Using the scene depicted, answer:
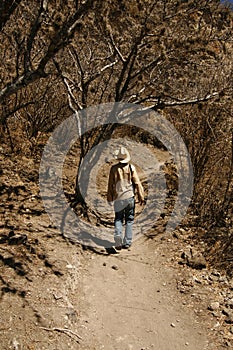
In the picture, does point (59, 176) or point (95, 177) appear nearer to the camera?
point (59, 176)

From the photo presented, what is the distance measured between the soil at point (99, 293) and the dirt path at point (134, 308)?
0.01m

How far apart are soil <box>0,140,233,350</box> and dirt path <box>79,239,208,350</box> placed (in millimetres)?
12

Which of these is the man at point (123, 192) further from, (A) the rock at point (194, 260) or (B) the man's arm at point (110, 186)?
(A) the rock at point (194, 260)

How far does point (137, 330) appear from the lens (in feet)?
13.1

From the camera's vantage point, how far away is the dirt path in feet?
12.7

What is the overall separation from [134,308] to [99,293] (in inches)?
19.0

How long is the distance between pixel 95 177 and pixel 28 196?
6.60 ft

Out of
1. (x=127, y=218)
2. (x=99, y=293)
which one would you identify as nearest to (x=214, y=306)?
(x=99, y=293)

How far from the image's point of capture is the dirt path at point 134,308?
3877 millimetres

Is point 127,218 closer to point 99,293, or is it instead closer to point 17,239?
point 99,293

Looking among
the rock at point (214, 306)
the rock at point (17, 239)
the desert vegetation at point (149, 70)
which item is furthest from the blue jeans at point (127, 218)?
the rock at point (214, 306)

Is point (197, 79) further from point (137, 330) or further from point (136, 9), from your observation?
point (137, 330)

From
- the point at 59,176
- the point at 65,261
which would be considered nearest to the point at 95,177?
the point at 59,176

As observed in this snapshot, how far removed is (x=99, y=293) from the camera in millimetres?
4469
